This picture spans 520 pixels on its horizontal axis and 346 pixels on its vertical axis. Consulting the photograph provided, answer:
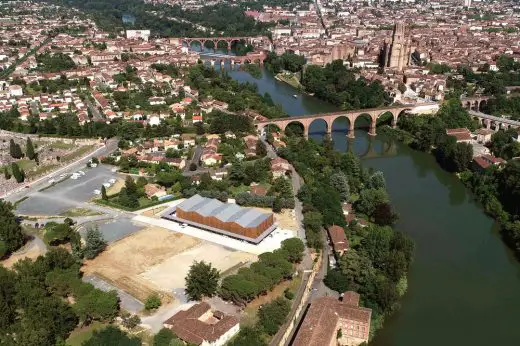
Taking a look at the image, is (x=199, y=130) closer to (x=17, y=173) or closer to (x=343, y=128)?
(x=17, y=173)

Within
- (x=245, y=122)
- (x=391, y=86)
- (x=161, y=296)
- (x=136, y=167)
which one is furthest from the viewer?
(x=391, y=86)

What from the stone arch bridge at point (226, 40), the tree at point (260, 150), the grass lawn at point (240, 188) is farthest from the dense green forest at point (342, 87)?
the stone arch bridge at point (226, 40)

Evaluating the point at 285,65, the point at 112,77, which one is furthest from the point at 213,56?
the point at 112,77

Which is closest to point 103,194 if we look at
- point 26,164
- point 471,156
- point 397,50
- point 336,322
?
point 26,164

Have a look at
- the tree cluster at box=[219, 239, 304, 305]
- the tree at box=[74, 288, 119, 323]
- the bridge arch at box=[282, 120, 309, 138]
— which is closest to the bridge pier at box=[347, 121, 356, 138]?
the bridge arch at box=[282, 120, 309, 138]

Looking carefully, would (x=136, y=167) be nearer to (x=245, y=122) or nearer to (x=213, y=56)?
(x=245, y=122)

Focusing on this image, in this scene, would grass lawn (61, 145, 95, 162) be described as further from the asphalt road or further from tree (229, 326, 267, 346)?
tree (229, 326, 267, 346)

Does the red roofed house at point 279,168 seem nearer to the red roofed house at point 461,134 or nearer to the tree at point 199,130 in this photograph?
the tree at point 199,130
